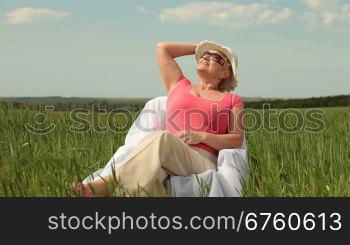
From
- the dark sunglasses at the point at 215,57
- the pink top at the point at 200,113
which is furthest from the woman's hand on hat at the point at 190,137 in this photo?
the dark sunglasses at the point at 215,57

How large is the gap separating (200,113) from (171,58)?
475 millimetres

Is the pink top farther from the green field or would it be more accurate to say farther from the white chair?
the green field

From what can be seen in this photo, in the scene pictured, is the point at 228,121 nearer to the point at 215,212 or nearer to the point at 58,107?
the point at 215,212

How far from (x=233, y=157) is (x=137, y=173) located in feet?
2.03

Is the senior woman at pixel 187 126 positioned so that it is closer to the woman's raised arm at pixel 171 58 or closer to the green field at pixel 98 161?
the woman's raised arm at pixel 171 58

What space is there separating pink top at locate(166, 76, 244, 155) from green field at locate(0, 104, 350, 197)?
1.16 feet

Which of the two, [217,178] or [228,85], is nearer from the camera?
[217,178]

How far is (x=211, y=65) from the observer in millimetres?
3617

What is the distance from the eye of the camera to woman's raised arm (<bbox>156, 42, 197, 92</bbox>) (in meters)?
3.73

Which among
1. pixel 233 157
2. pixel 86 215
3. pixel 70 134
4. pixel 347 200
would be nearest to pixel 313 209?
pixel 347 200

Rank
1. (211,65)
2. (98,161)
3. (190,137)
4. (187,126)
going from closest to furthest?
(190,137) → (187,126) → (211,65) → (98,161)

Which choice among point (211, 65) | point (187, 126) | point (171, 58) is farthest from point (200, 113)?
point (171, 58)

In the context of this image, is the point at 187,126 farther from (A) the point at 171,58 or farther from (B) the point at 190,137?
(A) the point at 171,58

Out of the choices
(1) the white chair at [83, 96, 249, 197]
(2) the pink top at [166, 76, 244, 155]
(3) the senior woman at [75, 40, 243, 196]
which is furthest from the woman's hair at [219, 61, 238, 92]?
(1) the white chair at [83, 96, 249, 197]
